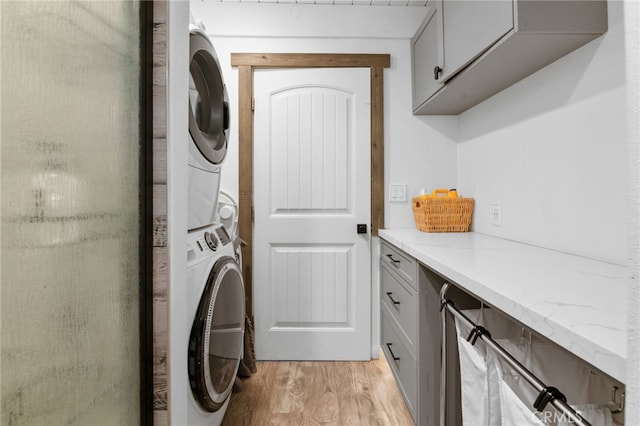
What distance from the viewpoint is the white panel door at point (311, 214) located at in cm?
247

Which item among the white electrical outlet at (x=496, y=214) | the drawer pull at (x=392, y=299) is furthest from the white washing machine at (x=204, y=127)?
the white electrical outlet at (x=496, y=214)

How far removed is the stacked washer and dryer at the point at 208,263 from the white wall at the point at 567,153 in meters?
1.27

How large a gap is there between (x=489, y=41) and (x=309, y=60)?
1333 mm

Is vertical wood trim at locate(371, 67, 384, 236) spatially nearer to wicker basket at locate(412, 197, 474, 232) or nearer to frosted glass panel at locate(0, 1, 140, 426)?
wicker basket at locate(412, 197, 474, 232)

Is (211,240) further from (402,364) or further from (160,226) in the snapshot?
(402,364)

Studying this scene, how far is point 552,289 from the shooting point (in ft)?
2.93

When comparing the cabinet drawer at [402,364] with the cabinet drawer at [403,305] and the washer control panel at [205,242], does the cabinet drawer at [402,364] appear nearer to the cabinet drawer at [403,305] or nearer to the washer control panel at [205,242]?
the cabinet drawer at [403,305]

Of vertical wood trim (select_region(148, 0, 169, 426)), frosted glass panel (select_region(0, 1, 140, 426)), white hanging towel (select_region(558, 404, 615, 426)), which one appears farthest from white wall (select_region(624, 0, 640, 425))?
vertical wood trim (select_region(148, 0, 169, 426))

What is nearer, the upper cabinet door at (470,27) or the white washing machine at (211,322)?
the white washing machine at (211,322)

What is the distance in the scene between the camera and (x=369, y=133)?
97.9 inches

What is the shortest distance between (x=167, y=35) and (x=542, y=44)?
1289mm

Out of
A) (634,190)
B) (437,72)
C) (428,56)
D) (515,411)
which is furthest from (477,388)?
(428,56)

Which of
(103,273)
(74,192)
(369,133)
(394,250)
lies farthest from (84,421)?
(369,133)

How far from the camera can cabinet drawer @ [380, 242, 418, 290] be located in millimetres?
1621
